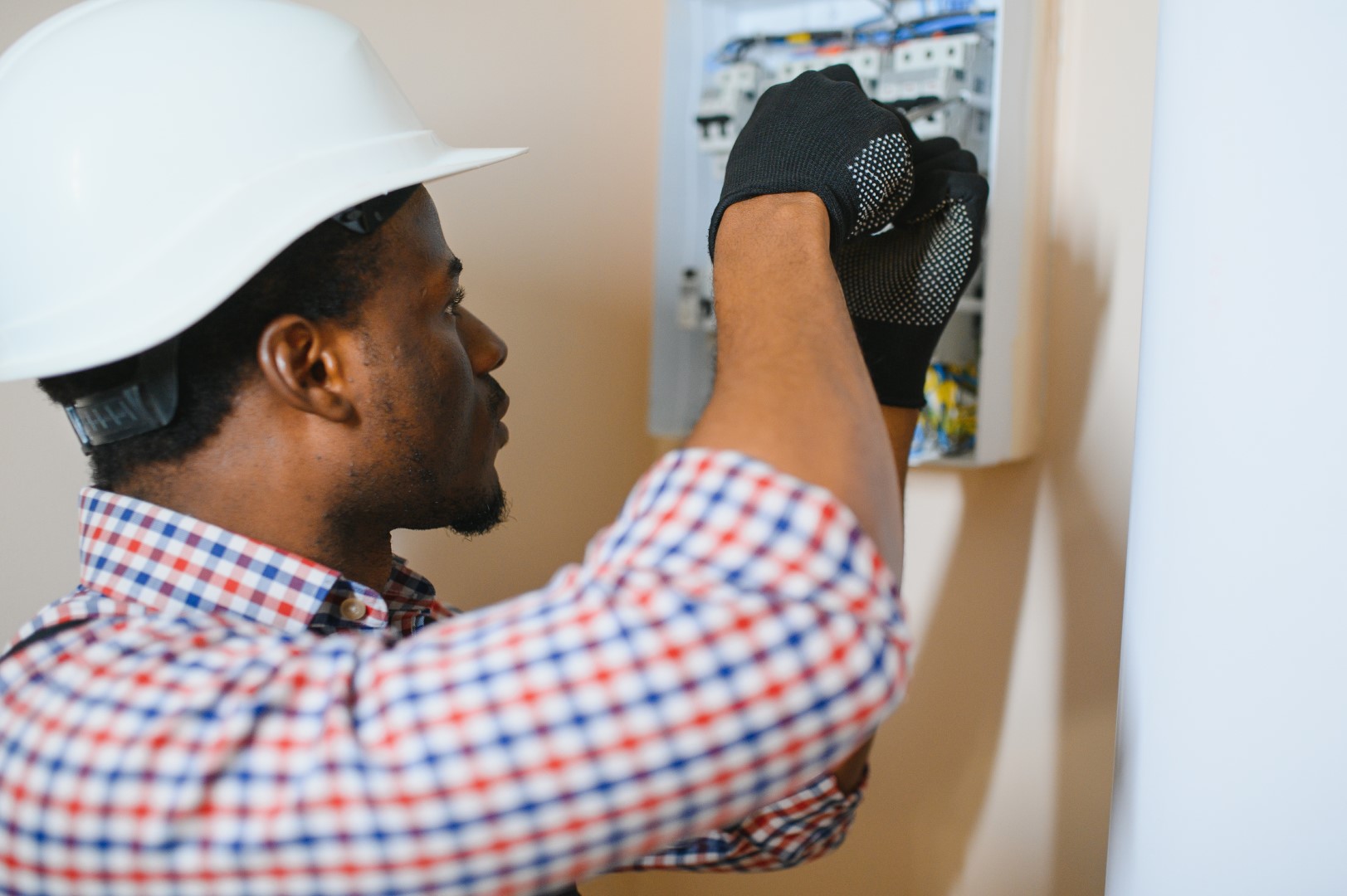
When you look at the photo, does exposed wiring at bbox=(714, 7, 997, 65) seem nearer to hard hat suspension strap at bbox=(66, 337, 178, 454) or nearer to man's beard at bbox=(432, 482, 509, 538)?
man's beard at bbox=(432, 482, 509, 538)

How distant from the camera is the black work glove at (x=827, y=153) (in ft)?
2.03

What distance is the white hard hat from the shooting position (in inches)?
24.5

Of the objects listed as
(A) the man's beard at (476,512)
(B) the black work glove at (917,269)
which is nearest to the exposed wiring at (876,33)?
(B) the black work glove at (917,269)

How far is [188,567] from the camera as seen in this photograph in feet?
2.07

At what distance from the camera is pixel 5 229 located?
64cm

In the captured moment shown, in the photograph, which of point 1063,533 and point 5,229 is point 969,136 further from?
point 5,229

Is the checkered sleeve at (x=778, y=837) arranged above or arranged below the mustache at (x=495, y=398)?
below

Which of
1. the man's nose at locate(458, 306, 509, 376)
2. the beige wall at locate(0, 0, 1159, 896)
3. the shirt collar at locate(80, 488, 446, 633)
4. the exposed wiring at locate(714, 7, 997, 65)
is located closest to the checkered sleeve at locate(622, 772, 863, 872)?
the shirt collar at locate(80, 488, 446, 633)

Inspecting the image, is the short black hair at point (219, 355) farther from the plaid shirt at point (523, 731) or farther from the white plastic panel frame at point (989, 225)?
the white plastic panel frame at point (989, 225)

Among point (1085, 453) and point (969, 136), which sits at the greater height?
point (969, 136)

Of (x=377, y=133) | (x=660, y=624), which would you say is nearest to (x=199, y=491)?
(x=377, y=133)

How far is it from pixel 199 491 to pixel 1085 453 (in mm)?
893

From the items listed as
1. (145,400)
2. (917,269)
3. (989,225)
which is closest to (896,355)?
(917,269)

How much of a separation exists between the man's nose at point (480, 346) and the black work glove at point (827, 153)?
9.3 inches
